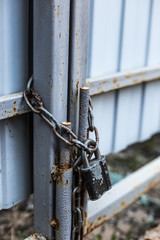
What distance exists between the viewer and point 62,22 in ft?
4.60

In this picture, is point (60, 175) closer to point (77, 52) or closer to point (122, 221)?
point (77, 52)

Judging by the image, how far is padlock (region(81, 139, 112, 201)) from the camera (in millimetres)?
1534

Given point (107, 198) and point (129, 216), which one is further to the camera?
point (129, 216)

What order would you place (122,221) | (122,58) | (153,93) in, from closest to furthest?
(122,58) < (153,93) < (122,221)

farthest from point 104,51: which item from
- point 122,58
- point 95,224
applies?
point 95,224

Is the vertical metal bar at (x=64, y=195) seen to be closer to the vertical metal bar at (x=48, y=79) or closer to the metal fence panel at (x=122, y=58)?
the vertical metal bar at (x=48, y=79)

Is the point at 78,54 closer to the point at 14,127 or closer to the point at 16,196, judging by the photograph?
the point at 14,127

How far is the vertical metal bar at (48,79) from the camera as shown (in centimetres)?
138

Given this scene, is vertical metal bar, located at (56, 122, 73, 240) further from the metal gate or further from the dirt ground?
the dirt ground

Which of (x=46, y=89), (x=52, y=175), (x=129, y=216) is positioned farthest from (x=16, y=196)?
(x=129, y=216)

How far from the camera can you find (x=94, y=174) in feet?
5.11

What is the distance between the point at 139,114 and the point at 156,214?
1063 mm

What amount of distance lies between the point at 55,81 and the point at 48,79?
0.09 ft

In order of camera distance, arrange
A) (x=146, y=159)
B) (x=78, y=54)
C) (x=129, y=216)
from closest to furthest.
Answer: (x=78, y=54) → (x=129, y=216) → (x=146, y=159)
